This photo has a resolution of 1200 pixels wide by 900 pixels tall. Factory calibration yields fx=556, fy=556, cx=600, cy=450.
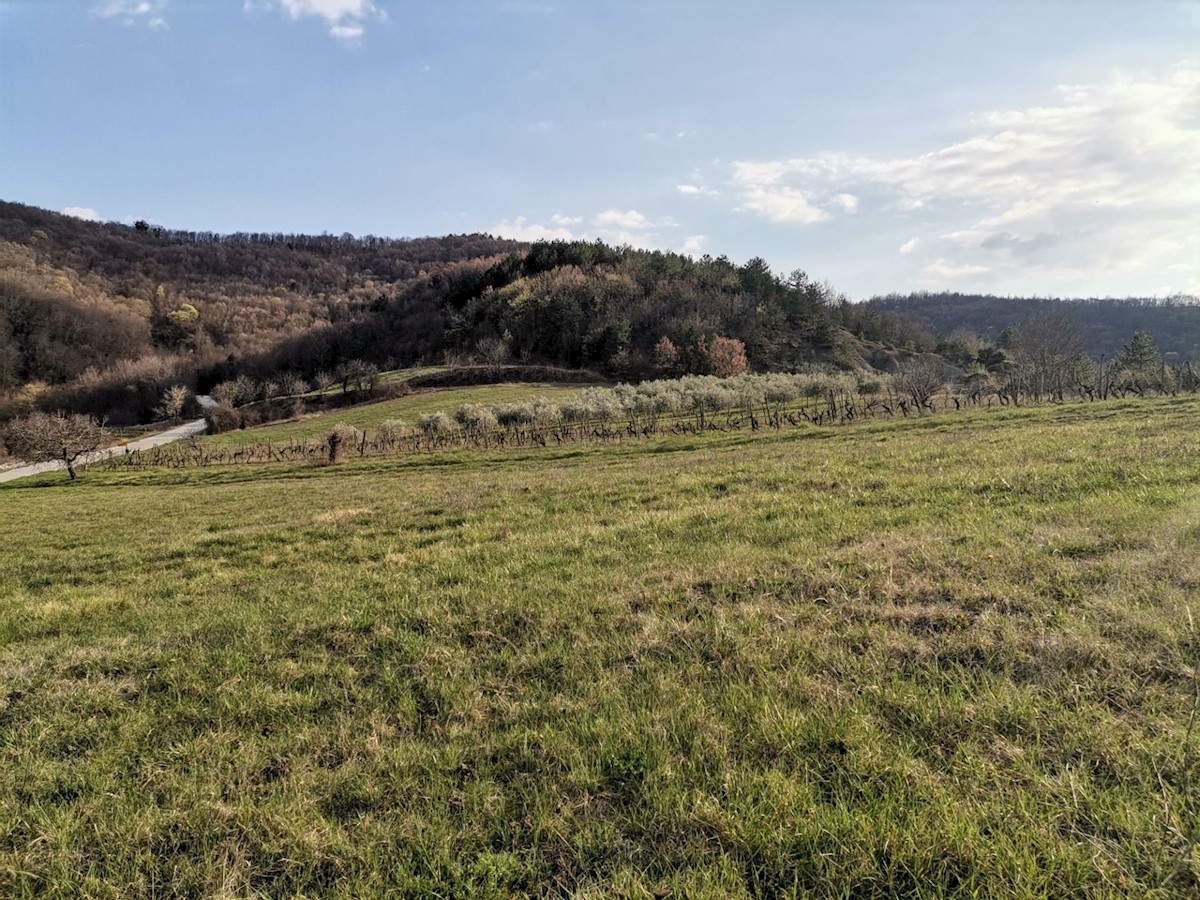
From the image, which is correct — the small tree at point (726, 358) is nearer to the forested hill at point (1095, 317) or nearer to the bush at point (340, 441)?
the bush at point (340, 441)

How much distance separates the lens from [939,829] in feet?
8.68

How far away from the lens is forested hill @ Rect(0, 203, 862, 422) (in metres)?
89.9

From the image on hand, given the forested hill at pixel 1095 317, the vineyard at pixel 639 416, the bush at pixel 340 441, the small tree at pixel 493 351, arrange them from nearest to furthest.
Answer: the vineyard at pixel 639 416 < the bush at pixel 340 441 < the small tree at pixel 493 351 < the forested hill at pixel 1095 317

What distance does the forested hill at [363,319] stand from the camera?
8988cm

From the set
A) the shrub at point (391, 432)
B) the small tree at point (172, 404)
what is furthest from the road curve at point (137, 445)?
the shrub at point (391, 432)

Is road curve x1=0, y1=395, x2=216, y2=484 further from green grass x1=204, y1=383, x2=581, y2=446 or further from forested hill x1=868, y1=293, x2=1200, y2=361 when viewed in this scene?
forested hill x1=868, y1=293, x2=1200, y2=361

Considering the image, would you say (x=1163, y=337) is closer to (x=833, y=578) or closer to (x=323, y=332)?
(x=833, y=578)

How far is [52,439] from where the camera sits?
35406 millimetres

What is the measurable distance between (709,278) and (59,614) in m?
109

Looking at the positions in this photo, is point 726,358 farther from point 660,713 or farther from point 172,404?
point 172,404

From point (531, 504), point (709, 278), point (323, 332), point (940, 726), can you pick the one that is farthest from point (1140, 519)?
point (323, 332)

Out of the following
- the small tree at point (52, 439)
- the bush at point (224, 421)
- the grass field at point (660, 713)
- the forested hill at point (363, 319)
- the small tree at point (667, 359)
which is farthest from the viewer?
the forested hill at point (363, 319)

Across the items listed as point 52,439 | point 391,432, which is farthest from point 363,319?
point 52,439

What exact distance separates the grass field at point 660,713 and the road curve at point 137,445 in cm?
5102
